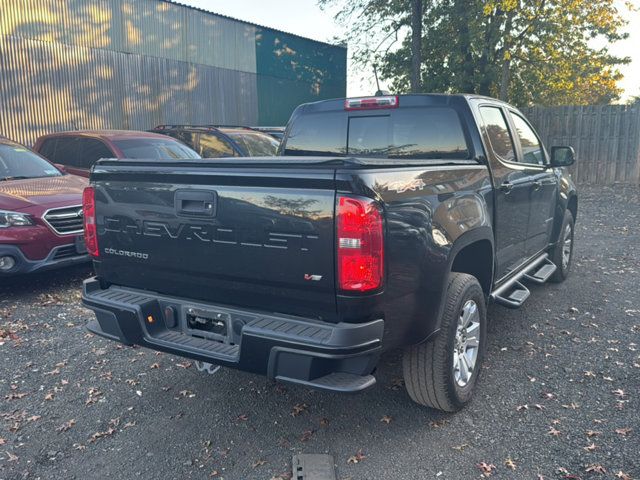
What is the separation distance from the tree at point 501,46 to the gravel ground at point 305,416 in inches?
572

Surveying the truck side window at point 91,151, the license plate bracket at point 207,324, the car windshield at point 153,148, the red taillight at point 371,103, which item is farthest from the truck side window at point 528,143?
the truck side window at point 91,151

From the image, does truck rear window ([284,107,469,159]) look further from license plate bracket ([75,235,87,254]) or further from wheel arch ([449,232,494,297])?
license plate bracket ([75,235,87,254])


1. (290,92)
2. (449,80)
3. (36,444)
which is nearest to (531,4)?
(449,80)

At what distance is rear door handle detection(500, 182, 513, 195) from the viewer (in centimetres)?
426

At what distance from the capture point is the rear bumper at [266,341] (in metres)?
2.74

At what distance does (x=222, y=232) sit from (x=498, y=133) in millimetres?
2692

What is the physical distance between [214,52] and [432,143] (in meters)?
18.2

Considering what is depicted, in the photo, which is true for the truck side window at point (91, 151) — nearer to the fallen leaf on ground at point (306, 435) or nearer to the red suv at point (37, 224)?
the red suv at point (37, 224)

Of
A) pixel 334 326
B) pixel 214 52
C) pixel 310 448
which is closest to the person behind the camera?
pixel 334 326

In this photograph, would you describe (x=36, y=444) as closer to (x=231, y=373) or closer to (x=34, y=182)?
(x=231, y=373)

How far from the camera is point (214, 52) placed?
68.2 feet

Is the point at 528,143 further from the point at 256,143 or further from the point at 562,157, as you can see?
the point at 256,143

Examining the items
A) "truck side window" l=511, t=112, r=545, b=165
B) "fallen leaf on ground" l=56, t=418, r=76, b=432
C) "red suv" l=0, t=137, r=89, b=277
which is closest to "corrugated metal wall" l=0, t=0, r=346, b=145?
"red suv" l=0, t=137, r=89, b=277

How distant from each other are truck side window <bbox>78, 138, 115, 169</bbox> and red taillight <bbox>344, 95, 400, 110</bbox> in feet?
15.2
